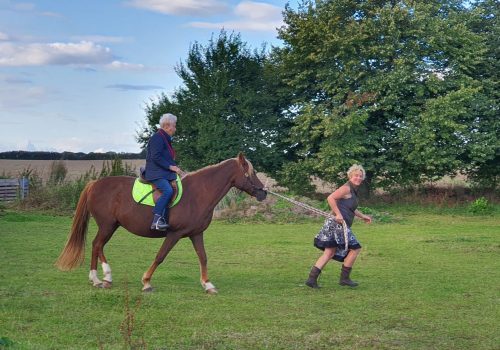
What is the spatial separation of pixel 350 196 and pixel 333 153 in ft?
62.7

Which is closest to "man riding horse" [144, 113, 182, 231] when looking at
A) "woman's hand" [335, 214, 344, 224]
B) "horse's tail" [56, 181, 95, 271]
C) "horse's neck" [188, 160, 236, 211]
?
"horse's neck" [188, 160, 236, 211]

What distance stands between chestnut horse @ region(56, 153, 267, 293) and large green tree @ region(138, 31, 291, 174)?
2266cm

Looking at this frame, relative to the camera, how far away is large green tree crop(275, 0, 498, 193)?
3064cm

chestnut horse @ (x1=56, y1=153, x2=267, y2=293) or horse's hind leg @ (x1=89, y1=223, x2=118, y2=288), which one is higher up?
chestnut horse @ (x1=56, y1=153, x2=267, y2=293)

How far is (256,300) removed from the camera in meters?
10.3

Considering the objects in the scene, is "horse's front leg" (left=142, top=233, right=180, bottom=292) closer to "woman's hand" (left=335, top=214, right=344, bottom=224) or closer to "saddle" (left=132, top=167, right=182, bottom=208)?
"saddle" (left=132, top=167, right=182, bottom=208)

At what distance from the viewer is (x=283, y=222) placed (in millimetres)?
25844

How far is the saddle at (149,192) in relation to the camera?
11172 mm

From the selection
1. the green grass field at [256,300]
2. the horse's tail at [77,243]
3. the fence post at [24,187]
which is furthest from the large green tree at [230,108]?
the horse's tail at [77,243]

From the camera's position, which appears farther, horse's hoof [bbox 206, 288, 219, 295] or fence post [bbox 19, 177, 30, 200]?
fence post [bbox 19, 177, 30, 200]

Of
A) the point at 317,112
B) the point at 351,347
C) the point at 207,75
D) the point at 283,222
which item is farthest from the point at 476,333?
the point at 207,75

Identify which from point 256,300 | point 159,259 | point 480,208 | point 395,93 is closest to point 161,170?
point 159,259

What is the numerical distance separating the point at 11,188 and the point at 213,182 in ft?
71.9

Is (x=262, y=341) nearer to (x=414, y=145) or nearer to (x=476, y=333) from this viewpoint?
(x=476, y=333)
